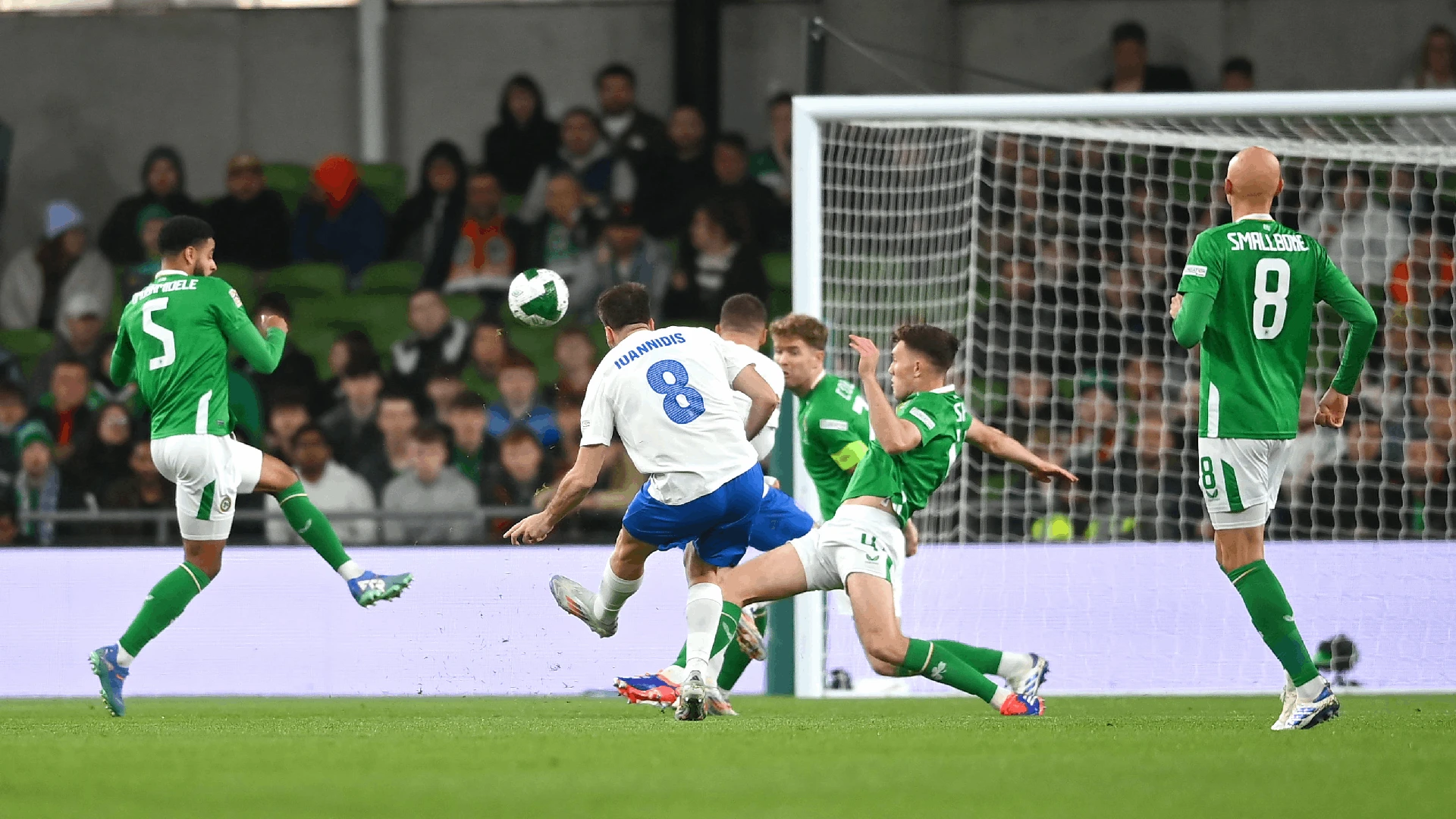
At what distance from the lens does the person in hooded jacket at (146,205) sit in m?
13.9

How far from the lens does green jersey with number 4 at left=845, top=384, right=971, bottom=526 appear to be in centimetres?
694

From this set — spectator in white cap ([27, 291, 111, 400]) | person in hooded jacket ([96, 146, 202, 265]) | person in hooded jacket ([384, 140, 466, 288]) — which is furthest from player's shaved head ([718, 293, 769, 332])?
person in hooded jacket ([96, 146, 202, 265])

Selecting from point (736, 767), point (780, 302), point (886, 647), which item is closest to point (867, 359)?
point (886, 647)

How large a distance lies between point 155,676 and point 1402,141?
8153 mm

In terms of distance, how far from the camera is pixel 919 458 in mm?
7027

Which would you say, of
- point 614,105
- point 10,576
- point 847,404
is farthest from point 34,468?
point 847,404

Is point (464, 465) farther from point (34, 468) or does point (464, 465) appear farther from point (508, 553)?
point (34, 468)

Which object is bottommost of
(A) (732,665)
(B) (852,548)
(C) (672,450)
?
(A) (732,665)

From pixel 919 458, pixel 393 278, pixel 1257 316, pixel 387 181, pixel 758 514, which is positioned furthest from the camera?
pixel 387 181

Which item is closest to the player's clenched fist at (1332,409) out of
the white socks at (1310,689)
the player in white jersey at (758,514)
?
the white socks at (1310,689)

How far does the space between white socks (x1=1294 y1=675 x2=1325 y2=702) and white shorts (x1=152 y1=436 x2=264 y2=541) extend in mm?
4237

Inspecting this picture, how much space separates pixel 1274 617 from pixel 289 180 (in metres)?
10.8

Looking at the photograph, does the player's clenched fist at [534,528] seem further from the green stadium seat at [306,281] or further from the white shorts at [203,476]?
the green stadium seat at [306,281]

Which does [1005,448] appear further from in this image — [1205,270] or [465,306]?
[465,306]
